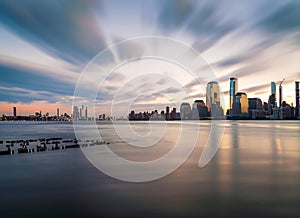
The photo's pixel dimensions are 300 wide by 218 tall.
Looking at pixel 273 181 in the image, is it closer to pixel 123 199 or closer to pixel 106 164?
pixel 123 199

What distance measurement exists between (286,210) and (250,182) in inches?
150

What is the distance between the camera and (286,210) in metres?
10.3

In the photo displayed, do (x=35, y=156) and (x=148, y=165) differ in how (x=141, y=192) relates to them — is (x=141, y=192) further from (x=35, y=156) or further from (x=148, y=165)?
(x=35, y=156)

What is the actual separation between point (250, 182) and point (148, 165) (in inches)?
312

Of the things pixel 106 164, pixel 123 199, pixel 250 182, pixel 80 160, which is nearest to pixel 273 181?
pixel 250 182

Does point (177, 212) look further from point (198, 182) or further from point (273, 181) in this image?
point (273, 181)

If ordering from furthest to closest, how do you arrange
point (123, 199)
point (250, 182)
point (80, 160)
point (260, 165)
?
1. point (80, 160)
2. point (260, 165)
3. point (250, 182)
4. point (123, 199)

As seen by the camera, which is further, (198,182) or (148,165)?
(148,165)

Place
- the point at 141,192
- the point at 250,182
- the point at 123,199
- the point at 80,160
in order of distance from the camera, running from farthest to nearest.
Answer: the point at 80,160 < the point at 250,182 < the point at 141,192 < the point at 123,199

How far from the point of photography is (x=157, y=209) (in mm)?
10422

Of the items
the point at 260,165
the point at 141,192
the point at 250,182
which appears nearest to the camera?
the point at 141,192

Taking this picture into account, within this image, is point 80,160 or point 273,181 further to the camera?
point 80,160

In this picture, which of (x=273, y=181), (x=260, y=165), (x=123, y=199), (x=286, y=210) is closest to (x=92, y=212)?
(x=123, y=199)

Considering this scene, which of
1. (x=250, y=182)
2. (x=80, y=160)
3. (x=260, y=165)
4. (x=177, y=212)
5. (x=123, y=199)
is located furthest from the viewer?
(x=80, y=160)
